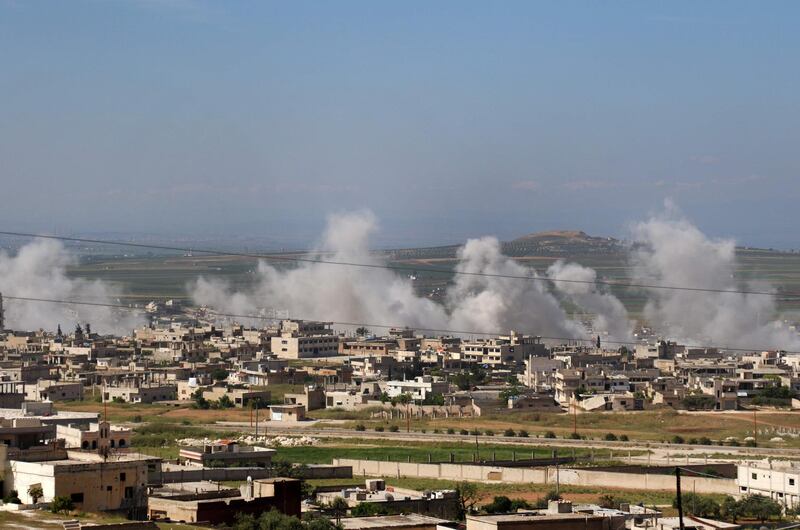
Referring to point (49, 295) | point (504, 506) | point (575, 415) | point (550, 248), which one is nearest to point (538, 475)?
point (504, 506)

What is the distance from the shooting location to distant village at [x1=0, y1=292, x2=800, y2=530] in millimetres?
25109

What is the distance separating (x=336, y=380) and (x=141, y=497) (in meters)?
35.2

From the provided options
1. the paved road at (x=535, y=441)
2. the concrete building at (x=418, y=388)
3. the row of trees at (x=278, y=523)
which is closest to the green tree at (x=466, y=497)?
the row of trees at (x=278, y=523)

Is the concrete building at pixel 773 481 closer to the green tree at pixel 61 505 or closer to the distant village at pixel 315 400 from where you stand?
the distant village at pixel 315 400

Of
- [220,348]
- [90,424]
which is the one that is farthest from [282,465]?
[220,348]

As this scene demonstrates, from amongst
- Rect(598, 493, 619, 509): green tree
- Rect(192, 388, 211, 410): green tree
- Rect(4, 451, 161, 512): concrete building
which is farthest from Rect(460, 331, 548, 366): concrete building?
Rect(4, 451, 161, 512): concrete building

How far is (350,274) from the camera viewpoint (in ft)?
330

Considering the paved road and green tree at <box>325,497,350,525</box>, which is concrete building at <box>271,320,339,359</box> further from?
green tree at <box>325,497,350,525</box>

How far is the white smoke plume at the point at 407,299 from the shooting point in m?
83.0

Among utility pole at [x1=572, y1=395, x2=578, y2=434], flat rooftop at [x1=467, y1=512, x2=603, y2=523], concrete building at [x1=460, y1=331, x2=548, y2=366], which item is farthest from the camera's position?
concrete building at [x1=460, y1=331, x2=548, y2=366]

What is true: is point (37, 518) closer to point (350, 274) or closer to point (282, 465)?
point (282, 465)

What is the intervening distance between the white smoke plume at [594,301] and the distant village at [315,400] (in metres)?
9.20

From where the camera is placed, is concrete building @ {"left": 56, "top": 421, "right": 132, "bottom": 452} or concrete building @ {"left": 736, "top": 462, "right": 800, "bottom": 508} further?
concrete building @ {"left": 736, "top": 462, "right": 800, "bottom": 508}

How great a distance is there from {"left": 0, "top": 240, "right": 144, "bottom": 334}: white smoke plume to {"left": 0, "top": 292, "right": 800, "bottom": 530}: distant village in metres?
2.22
